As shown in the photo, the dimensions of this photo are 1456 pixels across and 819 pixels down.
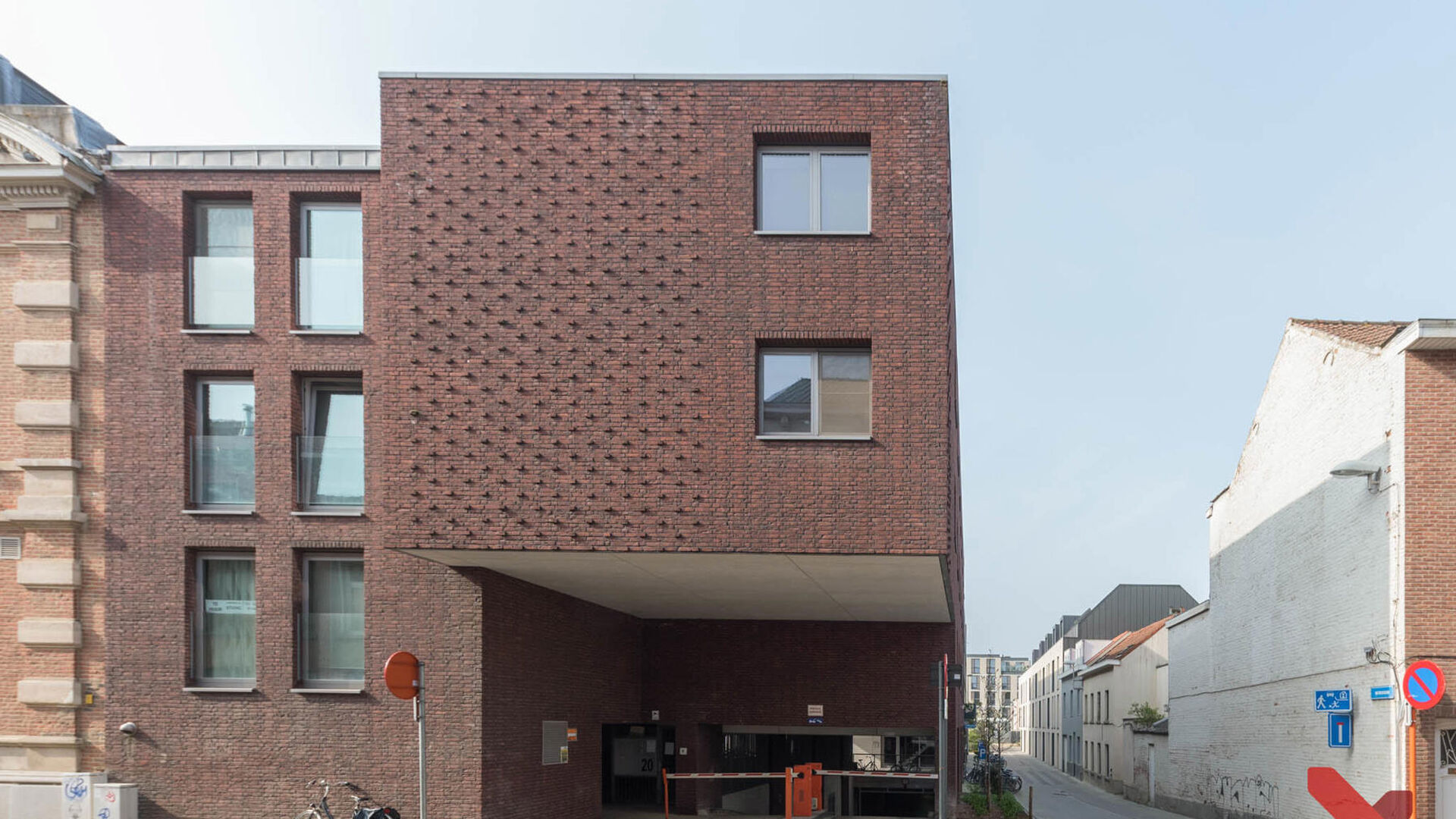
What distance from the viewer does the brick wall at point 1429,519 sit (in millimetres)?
18734

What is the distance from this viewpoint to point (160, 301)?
16641mm

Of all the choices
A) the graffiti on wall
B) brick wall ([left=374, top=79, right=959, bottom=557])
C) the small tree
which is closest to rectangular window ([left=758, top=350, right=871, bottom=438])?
brick wall ([left=374, top=79, right=959, bottom=557])

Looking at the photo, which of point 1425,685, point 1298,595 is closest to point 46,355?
point 1425,685

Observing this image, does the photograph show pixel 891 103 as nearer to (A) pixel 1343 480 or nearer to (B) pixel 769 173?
(B) pixel 769 173

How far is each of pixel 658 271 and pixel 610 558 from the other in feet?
12.1

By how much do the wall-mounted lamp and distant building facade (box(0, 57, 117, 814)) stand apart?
1939 cm

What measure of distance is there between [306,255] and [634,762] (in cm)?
1302

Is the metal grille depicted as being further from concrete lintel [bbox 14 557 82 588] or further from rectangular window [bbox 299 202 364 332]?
concrete lintel [bbox 14 557 82 588]

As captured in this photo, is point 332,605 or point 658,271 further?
point 332,605

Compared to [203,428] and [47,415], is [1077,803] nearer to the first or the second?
[203,428]

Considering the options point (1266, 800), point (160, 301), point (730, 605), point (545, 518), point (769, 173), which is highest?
point (769, 173)

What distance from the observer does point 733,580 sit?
693 inches

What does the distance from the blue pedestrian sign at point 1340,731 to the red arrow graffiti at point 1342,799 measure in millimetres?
18558

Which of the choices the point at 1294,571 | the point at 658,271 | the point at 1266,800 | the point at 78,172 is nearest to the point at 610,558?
the point at 658,271
